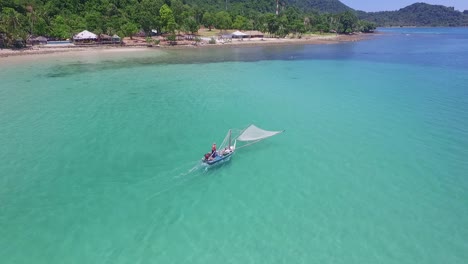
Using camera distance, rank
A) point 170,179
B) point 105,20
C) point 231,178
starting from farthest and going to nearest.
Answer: point 105,20 < point 231,178 < point 170,179

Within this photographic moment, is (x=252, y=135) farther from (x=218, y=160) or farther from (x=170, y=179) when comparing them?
(x=170, y=179)

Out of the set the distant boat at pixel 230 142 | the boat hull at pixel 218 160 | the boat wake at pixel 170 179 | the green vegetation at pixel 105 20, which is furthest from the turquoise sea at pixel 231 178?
the green vegetation at pixel 105 20

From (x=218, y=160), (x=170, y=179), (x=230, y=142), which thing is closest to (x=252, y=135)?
(x=230, y=142)

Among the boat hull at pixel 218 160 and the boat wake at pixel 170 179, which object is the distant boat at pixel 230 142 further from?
the boat wake at pixel 170 179

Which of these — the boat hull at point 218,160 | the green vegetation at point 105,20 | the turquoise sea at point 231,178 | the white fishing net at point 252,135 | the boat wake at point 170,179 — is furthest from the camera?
the green vegetation at point 105,20

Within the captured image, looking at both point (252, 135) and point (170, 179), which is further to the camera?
point (252, 135)

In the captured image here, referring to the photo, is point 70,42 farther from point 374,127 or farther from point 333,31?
point 333,31

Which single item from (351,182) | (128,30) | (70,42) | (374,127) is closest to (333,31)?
(128,30)

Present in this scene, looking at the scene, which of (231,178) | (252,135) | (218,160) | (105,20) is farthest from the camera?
(105,20)
